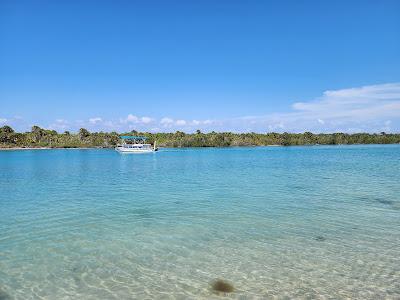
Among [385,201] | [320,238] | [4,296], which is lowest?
[4,296]

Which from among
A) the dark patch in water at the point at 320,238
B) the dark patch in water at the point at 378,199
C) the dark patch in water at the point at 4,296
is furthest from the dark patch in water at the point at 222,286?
the dark patch in water at the point at 378,199

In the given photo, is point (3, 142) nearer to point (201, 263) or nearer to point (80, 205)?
point (80, 205)

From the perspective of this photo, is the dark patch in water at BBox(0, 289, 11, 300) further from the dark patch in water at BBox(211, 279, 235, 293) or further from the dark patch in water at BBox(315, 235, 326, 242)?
the dark patch in water at BBox(315, 235, 326, 242)

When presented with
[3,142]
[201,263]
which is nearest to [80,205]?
[201,263]

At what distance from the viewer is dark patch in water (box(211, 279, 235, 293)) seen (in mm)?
8445

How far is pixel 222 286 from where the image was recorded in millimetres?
8680

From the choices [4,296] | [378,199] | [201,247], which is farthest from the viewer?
[378,199]

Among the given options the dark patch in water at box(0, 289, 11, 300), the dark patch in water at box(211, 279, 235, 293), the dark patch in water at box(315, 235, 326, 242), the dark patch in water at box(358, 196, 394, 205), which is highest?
the dark patch in water at box(358, 196, 394, 205)

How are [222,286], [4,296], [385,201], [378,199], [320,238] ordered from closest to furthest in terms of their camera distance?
[4,296]
[222,286]
[320,238]
[385,201]
[378,199]

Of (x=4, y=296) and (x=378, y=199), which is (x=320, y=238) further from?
(x=4, y=296)

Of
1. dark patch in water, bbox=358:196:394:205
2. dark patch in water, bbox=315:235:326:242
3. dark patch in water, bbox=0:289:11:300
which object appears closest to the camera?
dark patch in water, bbox=0:289:11:300

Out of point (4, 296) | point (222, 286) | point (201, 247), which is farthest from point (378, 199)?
point (4, 296)

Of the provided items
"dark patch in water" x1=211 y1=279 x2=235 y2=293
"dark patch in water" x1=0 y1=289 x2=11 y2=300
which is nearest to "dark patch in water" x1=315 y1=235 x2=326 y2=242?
"dark patch in water" x1=211 y1=279 x2=235 y2=293

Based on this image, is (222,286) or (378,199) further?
(378,199)
